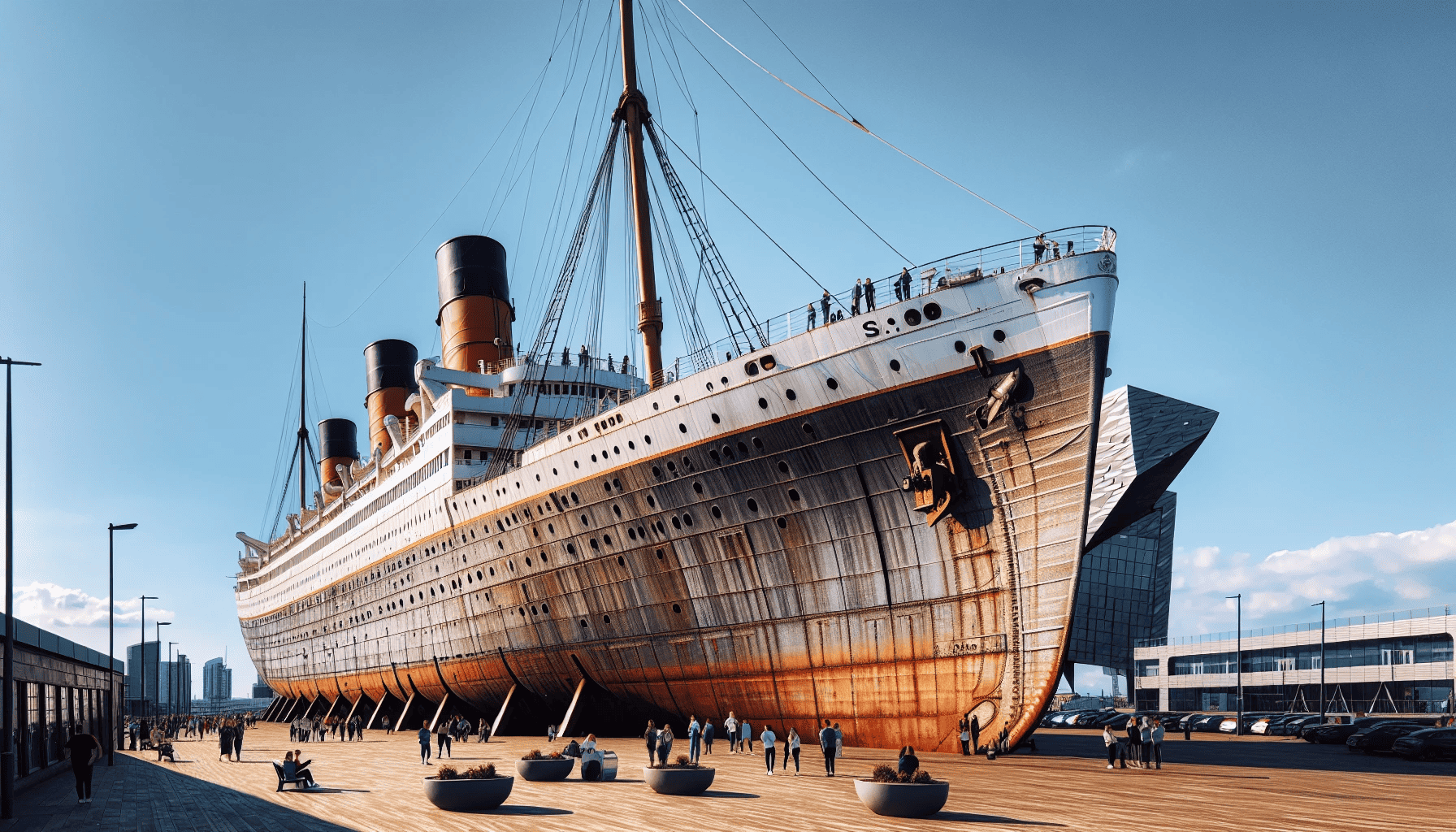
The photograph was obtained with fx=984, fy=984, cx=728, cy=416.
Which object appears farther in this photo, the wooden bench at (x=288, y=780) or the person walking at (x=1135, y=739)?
the person walking at (x=1135, y=739)

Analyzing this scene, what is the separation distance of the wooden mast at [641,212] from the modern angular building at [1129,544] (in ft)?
A: 120

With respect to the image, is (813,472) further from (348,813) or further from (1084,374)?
(348,813)

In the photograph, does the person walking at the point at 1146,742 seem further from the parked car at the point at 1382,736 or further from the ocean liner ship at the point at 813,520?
the parked car at the point at 1382,736

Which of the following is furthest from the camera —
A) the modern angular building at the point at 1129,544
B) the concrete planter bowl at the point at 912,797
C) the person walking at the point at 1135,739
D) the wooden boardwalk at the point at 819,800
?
the modern angular building at the point at 1129,544

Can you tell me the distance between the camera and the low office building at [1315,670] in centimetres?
5928

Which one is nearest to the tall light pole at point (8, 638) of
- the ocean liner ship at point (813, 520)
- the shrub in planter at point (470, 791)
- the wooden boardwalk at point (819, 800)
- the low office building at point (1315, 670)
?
the wooden boardwalk at point (819, 800)

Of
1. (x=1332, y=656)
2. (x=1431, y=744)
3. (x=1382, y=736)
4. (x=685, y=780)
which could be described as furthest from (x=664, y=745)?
(x=1332, y=656)

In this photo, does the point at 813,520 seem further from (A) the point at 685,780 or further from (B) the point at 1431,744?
(B) the point at 1431,744

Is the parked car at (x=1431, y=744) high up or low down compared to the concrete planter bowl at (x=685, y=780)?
down

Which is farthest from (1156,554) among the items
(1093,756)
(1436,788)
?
(1436,788)

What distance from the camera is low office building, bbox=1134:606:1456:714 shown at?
59.3 m

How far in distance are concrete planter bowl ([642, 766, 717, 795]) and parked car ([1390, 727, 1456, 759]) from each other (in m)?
22.2

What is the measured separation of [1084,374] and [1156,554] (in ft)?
222

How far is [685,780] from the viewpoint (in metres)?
18.0
